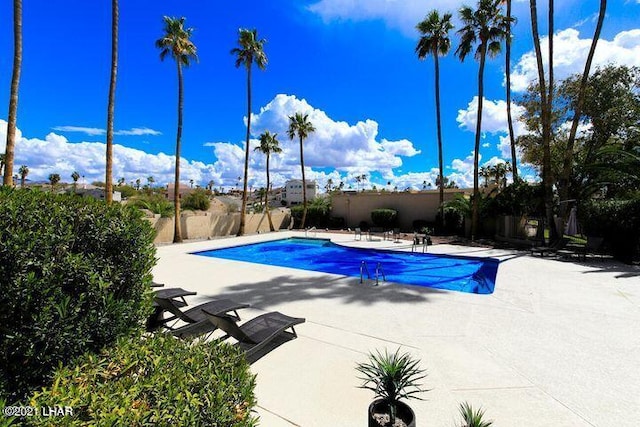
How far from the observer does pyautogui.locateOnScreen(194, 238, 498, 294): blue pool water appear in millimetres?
10265

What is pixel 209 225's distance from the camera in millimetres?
20859

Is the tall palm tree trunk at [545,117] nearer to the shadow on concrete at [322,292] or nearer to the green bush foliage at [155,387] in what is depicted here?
the shadow on concrete at [322,292]

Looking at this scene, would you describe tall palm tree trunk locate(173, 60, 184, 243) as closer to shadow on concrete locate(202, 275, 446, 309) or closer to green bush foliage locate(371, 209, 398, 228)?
shadow on concrete locate(202, 275, 446, 309)

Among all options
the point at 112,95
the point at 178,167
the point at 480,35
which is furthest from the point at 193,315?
the point at 480,35

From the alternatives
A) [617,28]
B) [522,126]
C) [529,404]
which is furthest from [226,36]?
[529,404]

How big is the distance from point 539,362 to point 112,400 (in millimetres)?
4930

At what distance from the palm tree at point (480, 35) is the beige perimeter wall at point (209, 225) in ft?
50.1

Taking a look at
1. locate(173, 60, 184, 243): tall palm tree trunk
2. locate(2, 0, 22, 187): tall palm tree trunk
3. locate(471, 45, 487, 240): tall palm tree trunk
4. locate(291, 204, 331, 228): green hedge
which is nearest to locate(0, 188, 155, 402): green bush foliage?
locate(2, 0, 22, 187): tall palm tree trunk

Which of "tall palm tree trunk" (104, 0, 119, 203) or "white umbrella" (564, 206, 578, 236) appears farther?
"white umbrella" (564, 206, 578, 236)

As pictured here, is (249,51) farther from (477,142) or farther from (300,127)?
(477,142)

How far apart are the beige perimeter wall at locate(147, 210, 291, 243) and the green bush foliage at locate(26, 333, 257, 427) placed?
16.8 m

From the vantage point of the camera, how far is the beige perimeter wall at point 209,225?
719 inches

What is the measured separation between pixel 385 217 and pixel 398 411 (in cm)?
2087

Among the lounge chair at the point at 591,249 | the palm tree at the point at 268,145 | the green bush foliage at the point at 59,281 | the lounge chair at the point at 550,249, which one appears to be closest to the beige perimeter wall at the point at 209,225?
the palm tree at the point at 268,145
